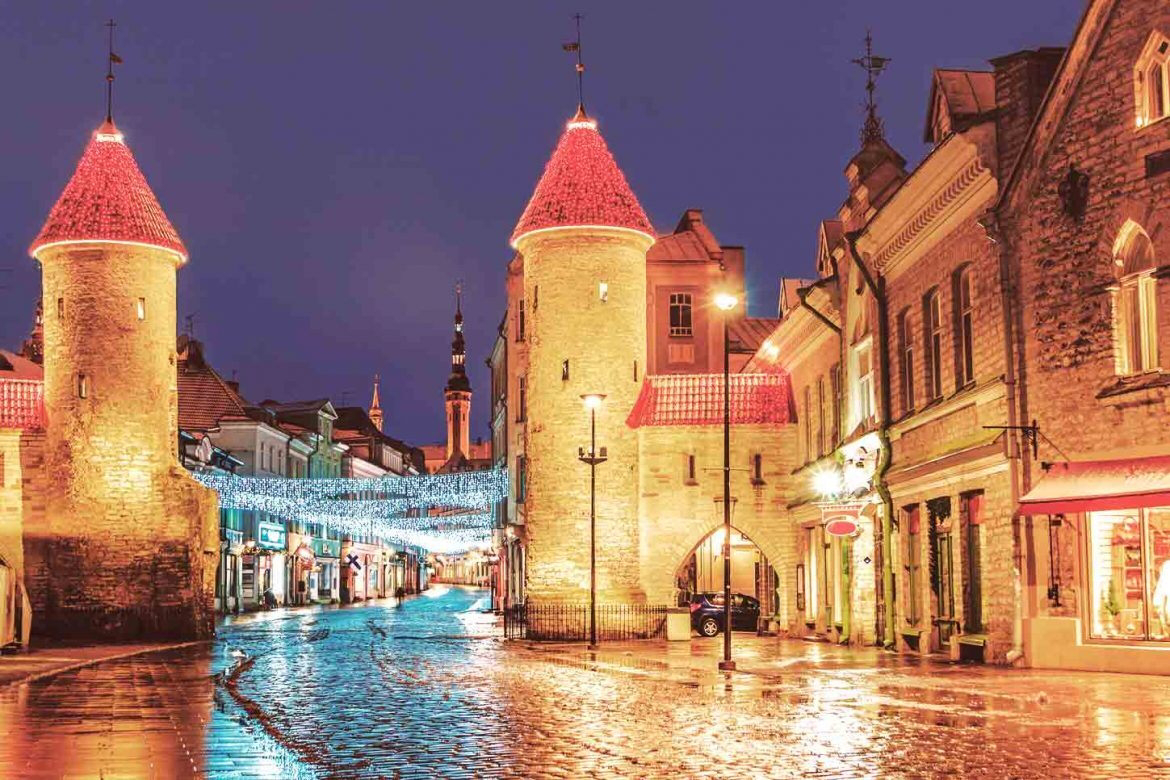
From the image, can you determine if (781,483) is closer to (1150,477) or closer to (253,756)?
(1150,477)

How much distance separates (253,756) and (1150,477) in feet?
39.8

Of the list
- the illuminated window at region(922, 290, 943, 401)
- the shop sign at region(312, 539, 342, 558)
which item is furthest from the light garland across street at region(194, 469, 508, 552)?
the illuminated window at region(922, 290, 943, 401)

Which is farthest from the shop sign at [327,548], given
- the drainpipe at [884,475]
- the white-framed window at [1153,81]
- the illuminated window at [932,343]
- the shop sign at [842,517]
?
the white-framed window at [1153,81]

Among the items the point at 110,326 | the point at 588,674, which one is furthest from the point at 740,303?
the point at 588,674

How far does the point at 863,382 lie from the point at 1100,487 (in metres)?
12.1

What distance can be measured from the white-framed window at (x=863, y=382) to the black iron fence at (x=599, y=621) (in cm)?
863

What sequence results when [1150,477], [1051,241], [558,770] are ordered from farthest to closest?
[1051,241] → [1150,477] → [558,770]

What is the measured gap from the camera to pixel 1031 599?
2269 cm

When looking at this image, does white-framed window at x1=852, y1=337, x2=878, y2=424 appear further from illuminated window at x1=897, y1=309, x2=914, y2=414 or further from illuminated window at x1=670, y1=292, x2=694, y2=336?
illuminated window at x1=670, y1=292, x2=694, y2=336

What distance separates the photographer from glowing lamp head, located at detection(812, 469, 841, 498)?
33.9m

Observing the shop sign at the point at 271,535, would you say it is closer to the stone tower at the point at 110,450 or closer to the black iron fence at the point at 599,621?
the stone tower at the point at 110,450

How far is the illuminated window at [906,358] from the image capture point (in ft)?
95.0

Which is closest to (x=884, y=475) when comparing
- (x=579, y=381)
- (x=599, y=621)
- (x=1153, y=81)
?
(x=599, y=621)

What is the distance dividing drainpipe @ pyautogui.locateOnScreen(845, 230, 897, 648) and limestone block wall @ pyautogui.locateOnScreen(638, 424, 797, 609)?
872 centimetres
